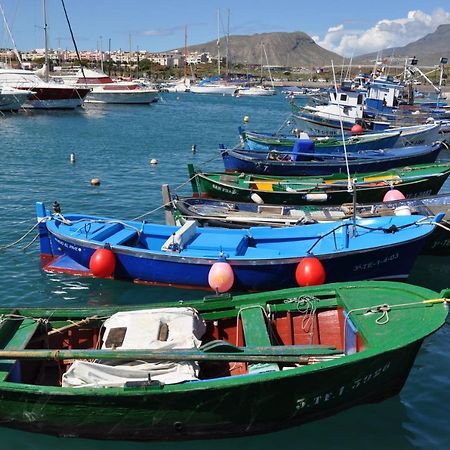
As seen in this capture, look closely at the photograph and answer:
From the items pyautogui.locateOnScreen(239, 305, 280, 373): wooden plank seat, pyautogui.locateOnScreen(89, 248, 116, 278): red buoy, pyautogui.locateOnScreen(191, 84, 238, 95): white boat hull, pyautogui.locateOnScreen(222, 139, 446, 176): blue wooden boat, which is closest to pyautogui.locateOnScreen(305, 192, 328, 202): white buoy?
pyautogui.locateOnScreen(222, 139, 446, 176): blue wooden boat

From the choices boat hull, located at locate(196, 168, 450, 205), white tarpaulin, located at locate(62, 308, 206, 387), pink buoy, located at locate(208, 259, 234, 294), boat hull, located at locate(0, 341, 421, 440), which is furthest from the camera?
boat hull, located at locate(196, 168, 450, 205)

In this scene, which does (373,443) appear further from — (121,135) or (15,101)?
(15,101)

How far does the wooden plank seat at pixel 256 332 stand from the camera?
306 inches

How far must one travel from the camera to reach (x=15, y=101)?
181 ft

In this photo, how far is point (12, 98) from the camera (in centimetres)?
5450

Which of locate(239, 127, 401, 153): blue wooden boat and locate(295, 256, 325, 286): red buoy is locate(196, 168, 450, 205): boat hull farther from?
locate(239, 127, 401, 153): blue wooden boat

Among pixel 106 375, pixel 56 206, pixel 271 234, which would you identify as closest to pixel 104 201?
pixel 56 206

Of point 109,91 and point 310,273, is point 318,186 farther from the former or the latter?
point 109,91

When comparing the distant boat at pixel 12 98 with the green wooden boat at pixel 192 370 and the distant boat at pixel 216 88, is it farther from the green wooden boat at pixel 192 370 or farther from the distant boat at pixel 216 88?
the distant boat at pixel 216 88

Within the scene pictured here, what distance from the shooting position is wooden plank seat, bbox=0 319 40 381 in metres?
7.73

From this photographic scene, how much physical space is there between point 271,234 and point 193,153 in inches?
890

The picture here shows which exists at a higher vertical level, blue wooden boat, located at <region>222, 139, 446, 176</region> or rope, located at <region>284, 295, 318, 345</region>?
blue wooden boat, located at <region>222, 139, 446, 176</region>

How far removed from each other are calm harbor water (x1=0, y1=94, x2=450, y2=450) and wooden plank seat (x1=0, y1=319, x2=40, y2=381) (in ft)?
3.16

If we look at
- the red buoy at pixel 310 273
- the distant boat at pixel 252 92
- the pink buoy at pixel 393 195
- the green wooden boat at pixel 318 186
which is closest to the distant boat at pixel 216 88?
the distant boat at pixel 252 92
